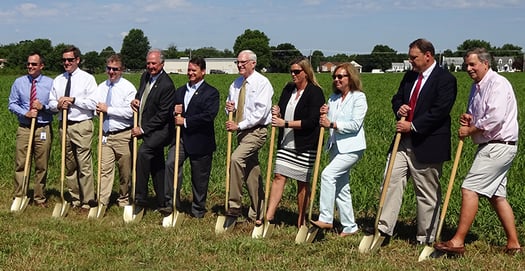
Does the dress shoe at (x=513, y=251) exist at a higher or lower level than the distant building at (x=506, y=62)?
lower

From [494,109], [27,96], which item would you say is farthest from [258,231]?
[27,96]

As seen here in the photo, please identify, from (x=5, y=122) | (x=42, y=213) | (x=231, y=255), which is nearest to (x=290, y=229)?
(x=231, y=255)

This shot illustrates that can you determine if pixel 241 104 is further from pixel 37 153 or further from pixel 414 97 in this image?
pixel 37 153

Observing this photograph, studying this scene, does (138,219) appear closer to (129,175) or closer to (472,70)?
(129,175)

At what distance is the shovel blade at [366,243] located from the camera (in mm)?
6617

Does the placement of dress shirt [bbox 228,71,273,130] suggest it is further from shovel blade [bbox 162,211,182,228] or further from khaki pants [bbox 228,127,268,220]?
shovel blade [bbox 162,211,182,228]

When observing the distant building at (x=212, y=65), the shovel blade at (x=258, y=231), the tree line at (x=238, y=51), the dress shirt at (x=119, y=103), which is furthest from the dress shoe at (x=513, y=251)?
the distant building at (x=212, y=65)

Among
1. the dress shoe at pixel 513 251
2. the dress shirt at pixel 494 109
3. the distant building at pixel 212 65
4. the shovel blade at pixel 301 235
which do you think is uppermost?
the dress shirt at pixel 494 109

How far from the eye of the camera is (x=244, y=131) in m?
7.80

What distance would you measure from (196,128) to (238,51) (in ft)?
266

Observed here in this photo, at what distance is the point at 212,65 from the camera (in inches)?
3610

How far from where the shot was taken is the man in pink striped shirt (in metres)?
6.11

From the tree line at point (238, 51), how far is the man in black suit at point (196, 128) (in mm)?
44015

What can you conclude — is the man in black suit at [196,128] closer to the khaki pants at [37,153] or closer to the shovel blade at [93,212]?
the shovel blade at [93,212]
